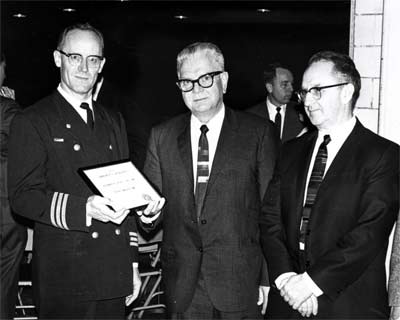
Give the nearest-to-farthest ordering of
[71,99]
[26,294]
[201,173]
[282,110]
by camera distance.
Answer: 1. [71,99]
2. [201,173]
3. [26,294]
4. [282,110]

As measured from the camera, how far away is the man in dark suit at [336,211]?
2721 mm

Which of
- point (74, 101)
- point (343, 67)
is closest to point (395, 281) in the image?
point (343, 67)

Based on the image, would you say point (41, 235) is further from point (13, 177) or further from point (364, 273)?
point (364, 273)

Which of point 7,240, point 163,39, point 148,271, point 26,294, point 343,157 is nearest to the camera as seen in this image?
point 343,157

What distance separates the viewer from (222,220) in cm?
314

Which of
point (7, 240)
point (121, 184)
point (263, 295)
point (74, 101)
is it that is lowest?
point (263, 295)

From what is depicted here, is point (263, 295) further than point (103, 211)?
Yes

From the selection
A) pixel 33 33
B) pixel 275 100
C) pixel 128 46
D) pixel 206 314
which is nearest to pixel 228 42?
pixel 128 46

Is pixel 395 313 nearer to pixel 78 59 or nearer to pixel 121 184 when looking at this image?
pixel 121 184

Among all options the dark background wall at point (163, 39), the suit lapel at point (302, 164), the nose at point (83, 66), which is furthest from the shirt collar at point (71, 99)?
the dark background wall at point (163, 39)

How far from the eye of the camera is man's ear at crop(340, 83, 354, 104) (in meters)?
2.85

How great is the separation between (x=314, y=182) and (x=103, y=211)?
3.28 feet

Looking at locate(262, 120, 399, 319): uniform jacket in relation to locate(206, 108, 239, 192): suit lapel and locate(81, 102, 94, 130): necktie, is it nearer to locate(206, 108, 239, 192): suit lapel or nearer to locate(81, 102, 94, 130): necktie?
locate(206, 108, 239, 192): suit lapel

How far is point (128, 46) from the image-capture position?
1086 centimetres
